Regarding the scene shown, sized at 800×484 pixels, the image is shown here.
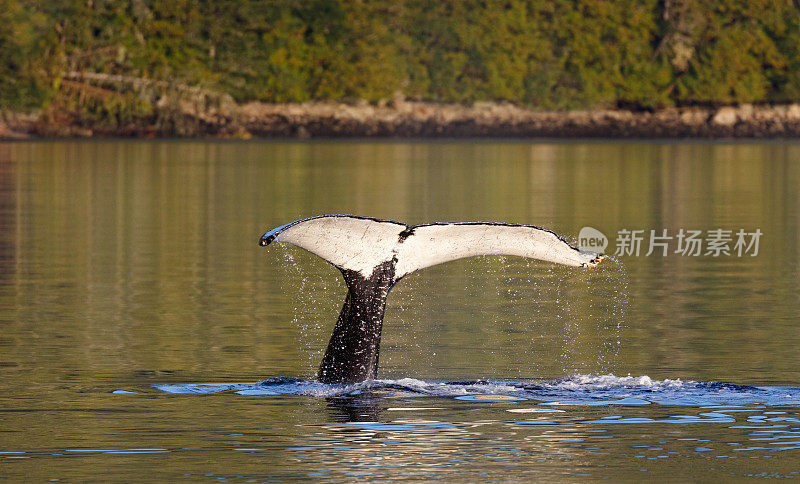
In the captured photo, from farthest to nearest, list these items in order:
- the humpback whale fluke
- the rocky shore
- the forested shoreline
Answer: the rocky shore → the forested shoreline → the humpback whale fluke

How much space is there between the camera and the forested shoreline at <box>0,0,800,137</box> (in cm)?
12025

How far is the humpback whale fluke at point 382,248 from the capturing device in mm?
14750

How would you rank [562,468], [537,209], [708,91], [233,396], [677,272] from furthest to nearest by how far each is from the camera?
[708,91] → [537,209] → [677,272] → [233,396] → [562,468]

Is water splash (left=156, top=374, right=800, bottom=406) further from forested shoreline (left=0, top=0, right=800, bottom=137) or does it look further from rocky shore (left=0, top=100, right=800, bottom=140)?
rocky shore (left=0, top=100, right=800, bottom=140)

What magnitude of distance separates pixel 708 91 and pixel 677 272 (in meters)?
121

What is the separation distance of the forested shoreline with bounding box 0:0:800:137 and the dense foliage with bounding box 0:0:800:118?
0.49 ft

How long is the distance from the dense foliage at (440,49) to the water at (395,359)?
272 ft

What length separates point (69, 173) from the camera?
216 ft

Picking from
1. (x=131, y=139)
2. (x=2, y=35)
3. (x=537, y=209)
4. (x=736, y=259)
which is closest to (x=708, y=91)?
(x=131, y=139)

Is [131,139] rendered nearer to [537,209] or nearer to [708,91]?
[708,91]

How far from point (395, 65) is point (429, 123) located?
7.05 meters

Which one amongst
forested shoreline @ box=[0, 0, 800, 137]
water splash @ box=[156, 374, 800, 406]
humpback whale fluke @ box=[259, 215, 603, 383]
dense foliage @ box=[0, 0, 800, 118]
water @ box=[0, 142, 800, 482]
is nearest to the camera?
water @ box=[0, 142, 800, 482]

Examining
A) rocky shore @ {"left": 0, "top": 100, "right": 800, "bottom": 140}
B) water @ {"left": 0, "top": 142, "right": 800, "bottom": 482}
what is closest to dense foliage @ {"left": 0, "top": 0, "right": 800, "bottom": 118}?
rocky shore @ {"left": 0, "top": 100, "right": 800, "bottom": 140}

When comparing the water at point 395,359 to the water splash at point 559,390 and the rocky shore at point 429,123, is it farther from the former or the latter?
the rocky shore at point 429,123
